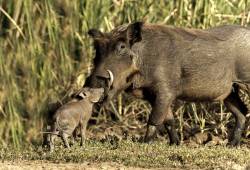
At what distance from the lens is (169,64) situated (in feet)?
28.3

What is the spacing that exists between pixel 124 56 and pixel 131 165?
5.37 feet

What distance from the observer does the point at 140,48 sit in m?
8.66

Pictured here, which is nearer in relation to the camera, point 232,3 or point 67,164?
point 67,164

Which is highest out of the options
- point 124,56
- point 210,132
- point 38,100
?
point 124,56

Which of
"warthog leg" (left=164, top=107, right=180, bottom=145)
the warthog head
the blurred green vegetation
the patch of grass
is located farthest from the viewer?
the blurred green vegetation

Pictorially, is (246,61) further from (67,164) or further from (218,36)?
(67,164)

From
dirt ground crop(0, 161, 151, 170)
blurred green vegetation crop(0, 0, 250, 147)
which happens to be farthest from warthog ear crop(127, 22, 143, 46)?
dirt ground crop(0, 161, 151, 170)

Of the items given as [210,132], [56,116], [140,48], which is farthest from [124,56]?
[210,132]

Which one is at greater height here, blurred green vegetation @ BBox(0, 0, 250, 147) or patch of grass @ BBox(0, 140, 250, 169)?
blurred green vegetation @ BBox(0, 0, 250, 147)

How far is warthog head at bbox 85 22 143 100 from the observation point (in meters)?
8.35

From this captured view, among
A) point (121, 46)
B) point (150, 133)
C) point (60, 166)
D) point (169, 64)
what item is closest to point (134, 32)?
point (121, 46)

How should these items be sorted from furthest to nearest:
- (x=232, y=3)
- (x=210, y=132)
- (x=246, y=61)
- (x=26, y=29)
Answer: (x=232, y=3) → (x=210, y=132) → (x=26, y=29) → (x=246, y=61)

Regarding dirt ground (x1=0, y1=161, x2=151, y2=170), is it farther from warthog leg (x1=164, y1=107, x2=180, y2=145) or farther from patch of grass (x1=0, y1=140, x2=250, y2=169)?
warthog leg (x1=164, y1=107, x2=180, y2=145)

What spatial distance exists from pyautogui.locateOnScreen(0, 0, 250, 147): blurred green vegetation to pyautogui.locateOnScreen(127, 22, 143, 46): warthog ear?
4.96ft
